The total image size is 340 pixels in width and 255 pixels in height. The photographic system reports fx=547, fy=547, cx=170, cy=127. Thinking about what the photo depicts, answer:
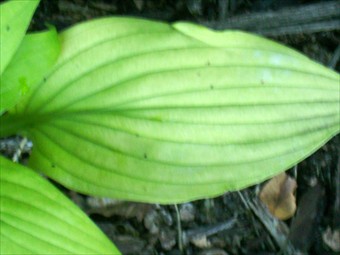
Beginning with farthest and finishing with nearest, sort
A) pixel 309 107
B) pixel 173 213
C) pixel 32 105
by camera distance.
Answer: pixel 173 213 < pixel 32 105 < pixel 309 107

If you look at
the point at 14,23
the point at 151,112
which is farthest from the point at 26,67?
the point at 151,112

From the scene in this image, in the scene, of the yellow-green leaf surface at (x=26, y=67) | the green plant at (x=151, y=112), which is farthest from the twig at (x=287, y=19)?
the yellow-green leaf surface at (x=26, y=67)

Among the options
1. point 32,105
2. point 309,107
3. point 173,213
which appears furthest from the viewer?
point 173,213

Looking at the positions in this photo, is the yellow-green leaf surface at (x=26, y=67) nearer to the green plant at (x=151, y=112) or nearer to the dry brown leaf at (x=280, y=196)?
the green plant at (x=151, y=112)

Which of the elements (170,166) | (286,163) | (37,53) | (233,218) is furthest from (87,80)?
(233,218)

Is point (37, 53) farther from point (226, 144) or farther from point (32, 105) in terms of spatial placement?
point (226, 144)

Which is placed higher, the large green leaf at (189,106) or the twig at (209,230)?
the large green leaf at (189,106)

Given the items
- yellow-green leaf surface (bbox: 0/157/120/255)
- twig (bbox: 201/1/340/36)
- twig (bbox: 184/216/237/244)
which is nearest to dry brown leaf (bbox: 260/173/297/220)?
twig (bbox: 184/216/237/244)
